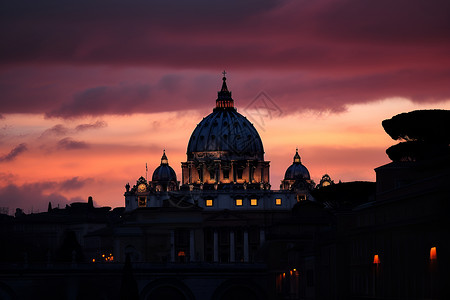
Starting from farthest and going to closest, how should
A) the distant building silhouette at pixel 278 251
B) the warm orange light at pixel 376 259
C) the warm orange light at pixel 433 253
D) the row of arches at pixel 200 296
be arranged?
the row of arches at pixel 200 296 < the warm orange light at pixel 376 259 < the distant building silhouette at pixel 278 251 < the warm orange light at pixel 433 253

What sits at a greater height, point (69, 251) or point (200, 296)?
point (69, 251)

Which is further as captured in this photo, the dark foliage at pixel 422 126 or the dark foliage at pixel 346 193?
the dark foliage at pixel 346 193

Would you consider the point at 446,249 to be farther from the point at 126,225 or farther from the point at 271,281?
the point at 126,225

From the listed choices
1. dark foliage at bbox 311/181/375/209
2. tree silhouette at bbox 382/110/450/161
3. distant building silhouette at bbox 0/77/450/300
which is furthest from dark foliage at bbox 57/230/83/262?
tree silhouette at bbox 382/110/450/161

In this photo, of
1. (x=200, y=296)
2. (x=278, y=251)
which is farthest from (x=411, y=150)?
(x=200, y=296)

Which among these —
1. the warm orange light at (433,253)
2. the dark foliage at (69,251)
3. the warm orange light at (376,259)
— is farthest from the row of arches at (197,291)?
the warm orange light at (433,253)

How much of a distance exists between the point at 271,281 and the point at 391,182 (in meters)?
44.1

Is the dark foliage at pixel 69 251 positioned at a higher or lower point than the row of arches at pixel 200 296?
higher

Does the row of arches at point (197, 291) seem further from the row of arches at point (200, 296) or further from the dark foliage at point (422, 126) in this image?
the dark foliage at point (422, 126)

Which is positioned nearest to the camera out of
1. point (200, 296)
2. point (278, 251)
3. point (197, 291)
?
point (278, 251)

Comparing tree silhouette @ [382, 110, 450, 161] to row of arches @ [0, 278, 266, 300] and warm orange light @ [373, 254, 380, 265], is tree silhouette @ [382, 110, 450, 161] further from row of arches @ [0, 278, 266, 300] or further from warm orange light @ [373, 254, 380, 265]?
row of arches @ [0, 278, 266, 300]

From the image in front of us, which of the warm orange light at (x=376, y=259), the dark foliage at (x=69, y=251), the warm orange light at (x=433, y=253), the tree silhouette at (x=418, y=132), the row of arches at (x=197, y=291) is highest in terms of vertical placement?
the tree silhouette at (x=418, y=132)

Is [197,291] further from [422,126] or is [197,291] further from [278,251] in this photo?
[422,126]

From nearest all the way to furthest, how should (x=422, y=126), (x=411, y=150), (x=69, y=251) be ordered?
(x=422, y=126)
(x=411, y=150)
(x=69, y=251)
